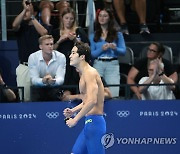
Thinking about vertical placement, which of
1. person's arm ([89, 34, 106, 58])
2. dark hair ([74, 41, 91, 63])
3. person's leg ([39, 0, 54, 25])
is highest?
person's leg ([39, 0, 54, 25])

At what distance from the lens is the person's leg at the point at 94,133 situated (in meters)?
8.32

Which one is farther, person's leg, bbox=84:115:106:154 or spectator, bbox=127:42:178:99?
spectator, bbox=127:42:178:99

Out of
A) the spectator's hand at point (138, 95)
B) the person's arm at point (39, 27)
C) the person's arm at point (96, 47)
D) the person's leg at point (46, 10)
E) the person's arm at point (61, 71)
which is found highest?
the person's leg at point (46, 10)

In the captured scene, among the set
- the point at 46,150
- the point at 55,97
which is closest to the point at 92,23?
the point at 55,97

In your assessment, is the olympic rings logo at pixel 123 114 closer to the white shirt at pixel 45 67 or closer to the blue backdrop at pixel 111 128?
the blue backdrop at pixel 111 128

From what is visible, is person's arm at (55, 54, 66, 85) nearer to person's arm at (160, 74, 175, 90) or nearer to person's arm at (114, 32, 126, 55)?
person's arm at (114, 32, 126, 55)

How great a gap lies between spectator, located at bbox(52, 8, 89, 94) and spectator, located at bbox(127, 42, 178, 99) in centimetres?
84

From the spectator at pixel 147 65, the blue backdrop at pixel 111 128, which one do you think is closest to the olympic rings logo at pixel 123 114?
the blue backdrop at pixel 111 128

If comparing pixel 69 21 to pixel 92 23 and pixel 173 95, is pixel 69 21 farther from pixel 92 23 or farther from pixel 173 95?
pixel 173 95

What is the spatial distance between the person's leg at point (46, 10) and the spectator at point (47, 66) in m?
1.17

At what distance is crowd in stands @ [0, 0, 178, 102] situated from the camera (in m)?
10.1

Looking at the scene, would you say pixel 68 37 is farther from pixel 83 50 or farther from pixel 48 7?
pixel 83 50

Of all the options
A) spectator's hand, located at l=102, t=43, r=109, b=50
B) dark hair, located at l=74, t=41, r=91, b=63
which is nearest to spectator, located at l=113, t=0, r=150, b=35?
spectator's hand, located at l=102, t=43, r=109, b=50

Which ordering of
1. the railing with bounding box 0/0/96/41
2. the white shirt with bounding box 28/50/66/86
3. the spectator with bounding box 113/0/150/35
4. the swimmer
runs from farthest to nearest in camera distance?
the spectator with bounding box 113/0/150/35 → the railing with bounding box 0/0/96/41 → the white shirt with bounding box 28/50/66/86 → the swimmer
